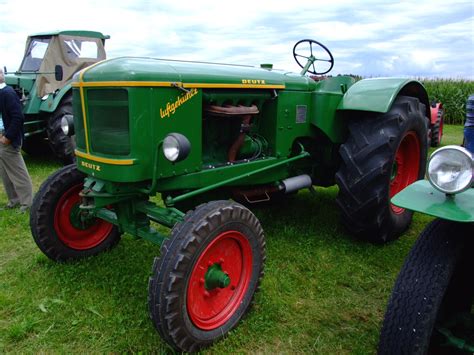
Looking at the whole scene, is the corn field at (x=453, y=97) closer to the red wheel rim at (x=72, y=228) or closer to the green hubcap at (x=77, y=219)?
the red wheel rim at (x=72, y=228)

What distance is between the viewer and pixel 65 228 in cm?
325

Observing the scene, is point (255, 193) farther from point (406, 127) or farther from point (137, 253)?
point (406, 127)

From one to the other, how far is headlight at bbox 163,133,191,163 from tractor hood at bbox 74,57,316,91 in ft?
1.17

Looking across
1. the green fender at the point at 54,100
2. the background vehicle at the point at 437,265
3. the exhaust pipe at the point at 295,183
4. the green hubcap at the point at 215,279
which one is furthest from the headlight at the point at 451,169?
the green fender at the point at 54,100

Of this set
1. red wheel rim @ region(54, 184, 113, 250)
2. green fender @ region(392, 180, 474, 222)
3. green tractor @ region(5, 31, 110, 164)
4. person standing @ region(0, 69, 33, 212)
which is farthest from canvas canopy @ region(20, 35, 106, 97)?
green fender @ region(392, 180, 474, 222)

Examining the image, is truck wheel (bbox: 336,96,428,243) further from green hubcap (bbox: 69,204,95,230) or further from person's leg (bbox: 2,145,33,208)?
person's leg (bbox: 2,145,33,208)

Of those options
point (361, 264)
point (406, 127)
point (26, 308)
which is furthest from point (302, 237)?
point (26, 308)

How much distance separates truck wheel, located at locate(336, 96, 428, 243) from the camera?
3.33 m

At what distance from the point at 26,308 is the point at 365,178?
103 inches

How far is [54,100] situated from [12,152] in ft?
7.44

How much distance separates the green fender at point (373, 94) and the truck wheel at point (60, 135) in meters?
4.51

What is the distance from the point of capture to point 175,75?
2564mm

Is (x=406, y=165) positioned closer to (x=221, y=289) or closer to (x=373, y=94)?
(x=373, y=94)

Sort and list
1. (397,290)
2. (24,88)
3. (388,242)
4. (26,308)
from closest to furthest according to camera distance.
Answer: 1. (397,290)
2. (26,308)
3. (388,242)
4. (24,88)
